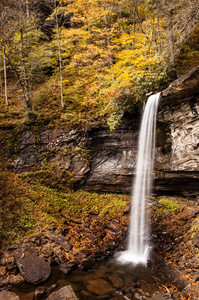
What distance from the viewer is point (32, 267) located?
6.50m

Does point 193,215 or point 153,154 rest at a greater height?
point 153,154

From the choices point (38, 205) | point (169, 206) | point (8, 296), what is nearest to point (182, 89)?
point (169, 206)

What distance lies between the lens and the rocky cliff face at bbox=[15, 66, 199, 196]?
9641 mm

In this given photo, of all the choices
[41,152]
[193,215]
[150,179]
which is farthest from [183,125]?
[41,152]

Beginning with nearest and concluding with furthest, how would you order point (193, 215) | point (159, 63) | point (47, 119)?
point (193, 215) → point (159, 63) → point (47, 119)

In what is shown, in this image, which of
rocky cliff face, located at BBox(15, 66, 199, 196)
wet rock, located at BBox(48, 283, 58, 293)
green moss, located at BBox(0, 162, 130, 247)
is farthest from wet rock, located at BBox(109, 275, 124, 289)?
rocky cliff face, located at BBox(15, 66, 199, 196)

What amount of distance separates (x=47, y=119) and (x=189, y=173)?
9.37 meters

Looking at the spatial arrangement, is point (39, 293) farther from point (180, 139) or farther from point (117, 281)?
point (180, 139)

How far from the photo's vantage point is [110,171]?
→ 11500 millimetres

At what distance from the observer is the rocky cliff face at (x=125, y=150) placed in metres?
9.64

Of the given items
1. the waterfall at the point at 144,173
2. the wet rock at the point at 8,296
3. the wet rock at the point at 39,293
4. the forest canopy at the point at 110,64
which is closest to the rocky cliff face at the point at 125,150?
the waterfall at the point at 144,173

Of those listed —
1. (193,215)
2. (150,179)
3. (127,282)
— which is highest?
(150,179)

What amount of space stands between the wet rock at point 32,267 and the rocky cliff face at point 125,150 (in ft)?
17.2

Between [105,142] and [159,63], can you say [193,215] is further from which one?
[159,63]
